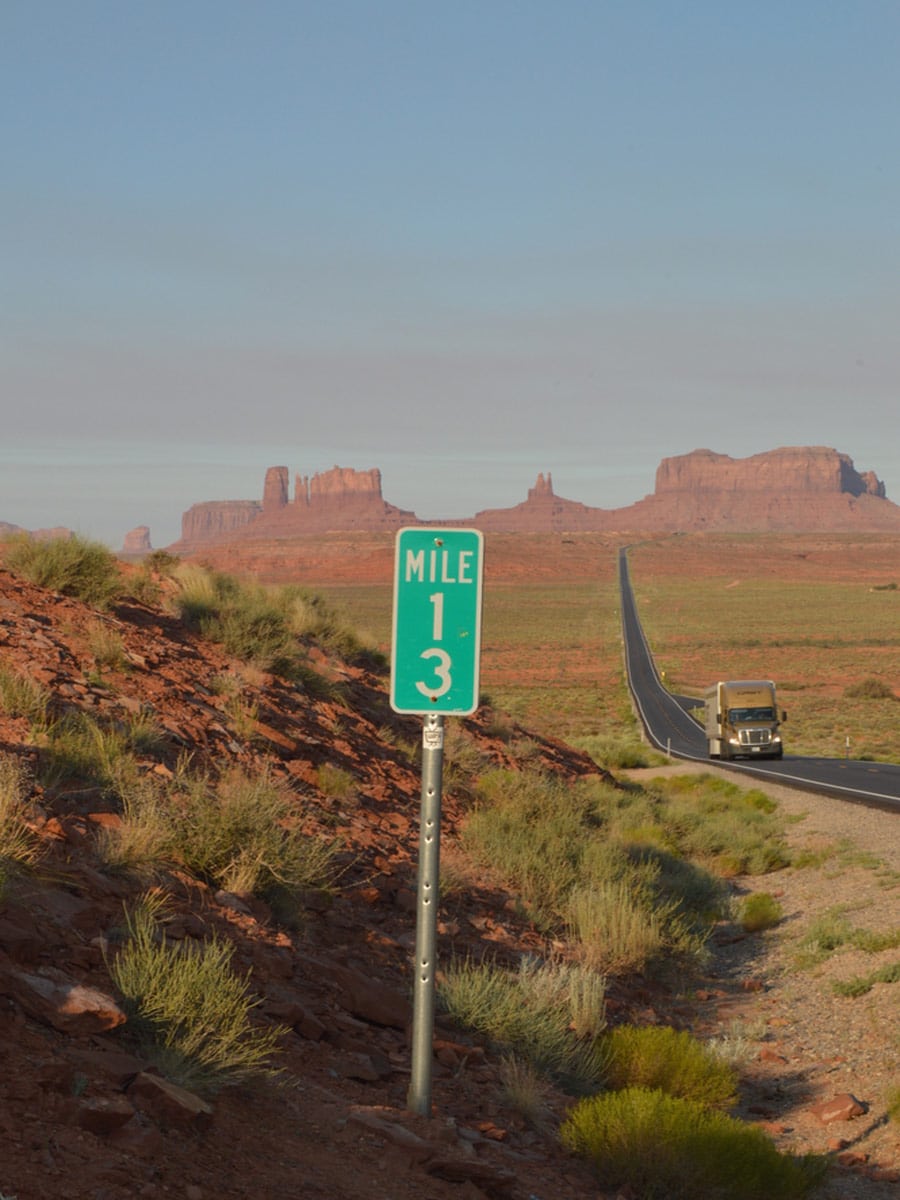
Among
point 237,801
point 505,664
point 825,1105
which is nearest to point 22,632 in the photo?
point 237,801

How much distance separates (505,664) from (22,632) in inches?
2780

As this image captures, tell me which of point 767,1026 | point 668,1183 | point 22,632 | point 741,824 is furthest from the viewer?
point 741,824

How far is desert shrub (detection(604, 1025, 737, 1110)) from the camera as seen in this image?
7125 mm

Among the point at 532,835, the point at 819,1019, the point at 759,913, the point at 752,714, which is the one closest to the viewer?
the point at 819,1019

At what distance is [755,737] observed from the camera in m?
34.7

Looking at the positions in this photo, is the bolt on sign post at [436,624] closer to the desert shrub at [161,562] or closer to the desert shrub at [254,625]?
the desert shrub at [254,625]

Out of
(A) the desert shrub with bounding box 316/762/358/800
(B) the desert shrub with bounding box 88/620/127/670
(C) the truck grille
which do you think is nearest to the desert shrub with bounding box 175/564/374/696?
(B) the desert shrub with bounding box 88/620/127/670

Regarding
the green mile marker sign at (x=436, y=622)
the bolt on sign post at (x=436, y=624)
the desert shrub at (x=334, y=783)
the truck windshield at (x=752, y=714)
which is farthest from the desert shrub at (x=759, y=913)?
the truck windshield at (x=752, y=714)

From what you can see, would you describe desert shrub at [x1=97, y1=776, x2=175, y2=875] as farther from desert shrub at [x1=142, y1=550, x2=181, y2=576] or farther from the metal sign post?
desert shrub at [x1=142, y1=550, x2=181, y2=576]

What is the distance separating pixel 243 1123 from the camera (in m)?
4.91

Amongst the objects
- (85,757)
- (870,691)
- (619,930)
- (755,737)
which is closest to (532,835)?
(619,930)

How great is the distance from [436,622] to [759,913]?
31.3 ft

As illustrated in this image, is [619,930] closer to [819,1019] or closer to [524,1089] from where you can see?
[819,1019]

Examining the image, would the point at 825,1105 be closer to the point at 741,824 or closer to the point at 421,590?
the point at 421,590
